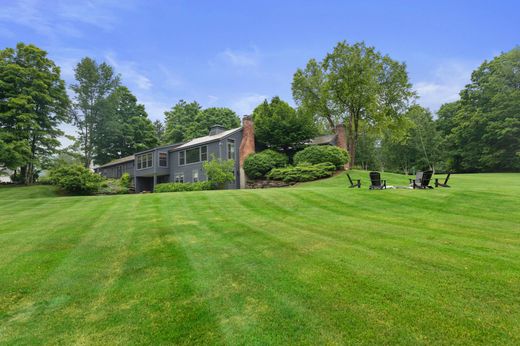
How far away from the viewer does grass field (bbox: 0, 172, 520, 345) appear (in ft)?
8.61

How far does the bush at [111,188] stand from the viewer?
27203mm

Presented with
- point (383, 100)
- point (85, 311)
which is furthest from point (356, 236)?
point (383, 100)

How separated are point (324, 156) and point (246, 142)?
8261mm

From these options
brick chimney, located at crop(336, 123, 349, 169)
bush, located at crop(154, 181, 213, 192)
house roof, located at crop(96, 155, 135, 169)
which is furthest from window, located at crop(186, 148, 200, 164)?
brick chimney, located at crop(336, 123, 349, 169)

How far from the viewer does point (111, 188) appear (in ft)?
92.5

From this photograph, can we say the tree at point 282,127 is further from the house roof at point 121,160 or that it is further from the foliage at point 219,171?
the house roof at point 121,160

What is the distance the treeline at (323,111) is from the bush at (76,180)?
3.91 m

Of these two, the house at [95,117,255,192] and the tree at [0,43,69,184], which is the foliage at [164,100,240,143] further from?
the tree at [0,43,69,184]

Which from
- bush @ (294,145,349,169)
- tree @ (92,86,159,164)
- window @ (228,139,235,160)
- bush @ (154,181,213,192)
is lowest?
bush @ (154,181,213,192)

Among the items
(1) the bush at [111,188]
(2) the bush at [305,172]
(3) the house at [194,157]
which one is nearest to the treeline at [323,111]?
(3) the house at [194,157]

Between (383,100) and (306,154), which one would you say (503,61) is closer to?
(383,100)

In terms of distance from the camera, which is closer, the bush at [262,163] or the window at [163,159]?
the bush at [262,163]

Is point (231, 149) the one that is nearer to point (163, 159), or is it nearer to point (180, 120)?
point (163, 159)

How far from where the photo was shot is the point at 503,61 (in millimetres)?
32875
